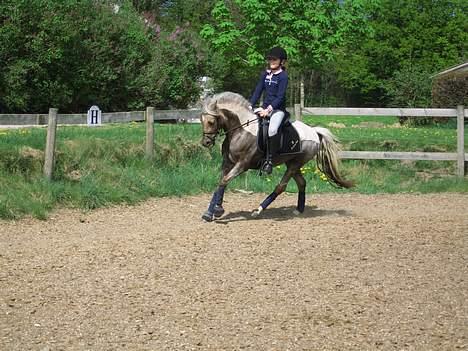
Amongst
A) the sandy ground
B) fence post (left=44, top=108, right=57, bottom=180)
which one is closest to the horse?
the sandy ground

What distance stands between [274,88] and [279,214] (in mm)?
2162

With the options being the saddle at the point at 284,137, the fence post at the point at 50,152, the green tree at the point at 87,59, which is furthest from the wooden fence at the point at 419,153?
the green tree at the point at 87,59

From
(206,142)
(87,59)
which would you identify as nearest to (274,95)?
(206,142)

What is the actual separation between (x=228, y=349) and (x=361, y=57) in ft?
163

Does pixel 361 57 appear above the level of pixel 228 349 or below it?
above

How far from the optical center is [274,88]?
1081 centimetres

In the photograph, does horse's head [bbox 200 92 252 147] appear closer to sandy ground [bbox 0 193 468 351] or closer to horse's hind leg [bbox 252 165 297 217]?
horse's hind leg [bbox 252 165 297 217]

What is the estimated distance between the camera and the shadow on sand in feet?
36.7

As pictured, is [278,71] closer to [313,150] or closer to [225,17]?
[313,150]

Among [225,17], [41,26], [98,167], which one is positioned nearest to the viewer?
[98,167]

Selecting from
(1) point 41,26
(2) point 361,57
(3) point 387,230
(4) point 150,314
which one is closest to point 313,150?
(3) point 387,230

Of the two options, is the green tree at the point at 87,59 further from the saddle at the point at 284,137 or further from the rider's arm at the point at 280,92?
the rider's arm at the point at 280,92

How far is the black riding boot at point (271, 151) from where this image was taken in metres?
10.9

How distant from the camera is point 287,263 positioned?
25.5 feet
